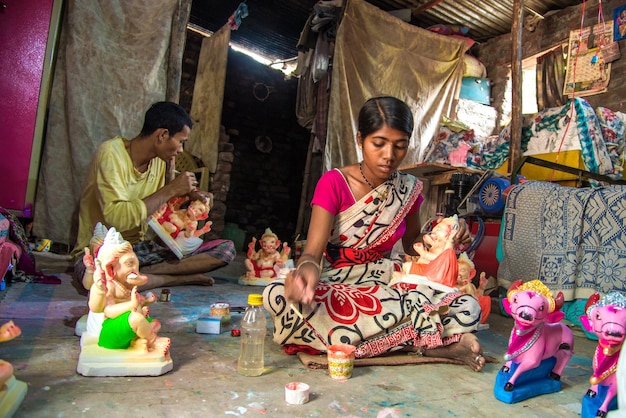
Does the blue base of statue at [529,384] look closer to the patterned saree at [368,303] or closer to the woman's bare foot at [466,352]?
the woman's bare foot at [466,352]

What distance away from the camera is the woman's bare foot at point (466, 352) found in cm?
222

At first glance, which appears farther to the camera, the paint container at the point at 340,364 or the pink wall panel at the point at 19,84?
the pink wall panel at the point at 19,84

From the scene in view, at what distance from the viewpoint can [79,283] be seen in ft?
10.1

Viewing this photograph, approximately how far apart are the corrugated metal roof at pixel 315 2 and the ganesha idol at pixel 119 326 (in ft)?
22.9

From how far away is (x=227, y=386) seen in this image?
1773 millimetres

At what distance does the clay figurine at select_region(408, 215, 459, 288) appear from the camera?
8.23 ft

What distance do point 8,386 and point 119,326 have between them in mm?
466

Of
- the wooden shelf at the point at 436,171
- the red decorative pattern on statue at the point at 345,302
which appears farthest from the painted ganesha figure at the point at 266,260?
the wooden shelf at the point at 436,171

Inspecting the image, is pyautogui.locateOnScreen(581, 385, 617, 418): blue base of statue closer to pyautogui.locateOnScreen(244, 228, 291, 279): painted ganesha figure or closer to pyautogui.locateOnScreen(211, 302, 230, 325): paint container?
pyautogui.locateOnScreen(211, 302, 230, 325): paint container

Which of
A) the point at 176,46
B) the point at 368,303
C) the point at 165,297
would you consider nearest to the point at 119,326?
the point at 368,303

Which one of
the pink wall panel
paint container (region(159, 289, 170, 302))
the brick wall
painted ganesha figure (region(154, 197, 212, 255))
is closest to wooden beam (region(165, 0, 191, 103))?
the pink wall panel

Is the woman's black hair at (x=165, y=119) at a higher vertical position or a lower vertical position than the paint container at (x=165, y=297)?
higher

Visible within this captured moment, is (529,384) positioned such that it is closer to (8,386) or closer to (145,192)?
(8,386)

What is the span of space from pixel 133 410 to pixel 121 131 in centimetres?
404
